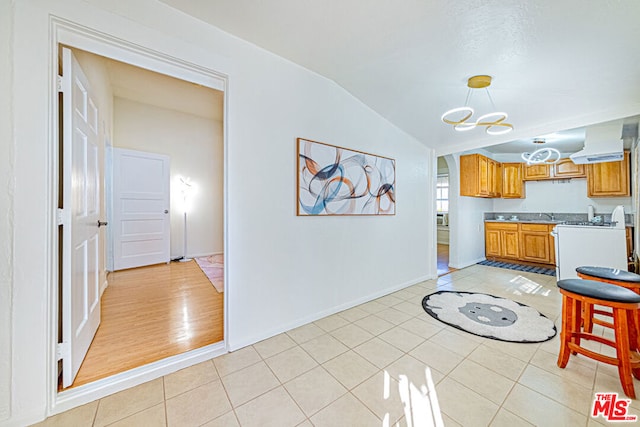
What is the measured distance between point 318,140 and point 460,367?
2345 mm

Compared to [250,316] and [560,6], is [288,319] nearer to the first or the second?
[250,316]

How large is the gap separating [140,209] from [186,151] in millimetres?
1534

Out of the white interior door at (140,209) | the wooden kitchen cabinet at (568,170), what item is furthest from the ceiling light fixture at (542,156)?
the white interior door at (140,209)

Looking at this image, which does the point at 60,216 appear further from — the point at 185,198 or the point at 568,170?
the point at 568,170

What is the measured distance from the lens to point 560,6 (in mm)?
1573

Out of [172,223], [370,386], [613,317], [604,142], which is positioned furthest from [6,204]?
[604,142]

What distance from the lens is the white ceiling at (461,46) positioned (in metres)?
1.67

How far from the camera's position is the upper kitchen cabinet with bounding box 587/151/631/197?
4.11 m

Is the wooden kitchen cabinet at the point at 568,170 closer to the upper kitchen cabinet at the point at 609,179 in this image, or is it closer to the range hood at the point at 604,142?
the upper kitchen cabinet at the point at 609,179

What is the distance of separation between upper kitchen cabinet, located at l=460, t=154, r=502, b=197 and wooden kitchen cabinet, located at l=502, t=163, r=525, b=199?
2.32ft

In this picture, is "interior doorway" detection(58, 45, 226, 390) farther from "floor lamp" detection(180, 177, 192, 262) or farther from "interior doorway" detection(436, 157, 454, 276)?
"interior doorway" detection(436, 157, 454, 276)

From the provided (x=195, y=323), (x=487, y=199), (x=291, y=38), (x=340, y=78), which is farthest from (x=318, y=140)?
(x=487, y=199)

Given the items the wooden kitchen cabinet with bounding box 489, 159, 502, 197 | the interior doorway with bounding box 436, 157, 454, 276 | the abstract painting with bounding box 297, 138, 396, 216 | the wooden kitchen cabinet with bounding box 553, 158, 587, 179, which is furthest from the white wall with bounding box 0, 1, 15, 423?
the interior doorway with bounding box 436, 157, 454, 276

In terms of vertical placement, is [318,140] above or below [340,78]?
below
